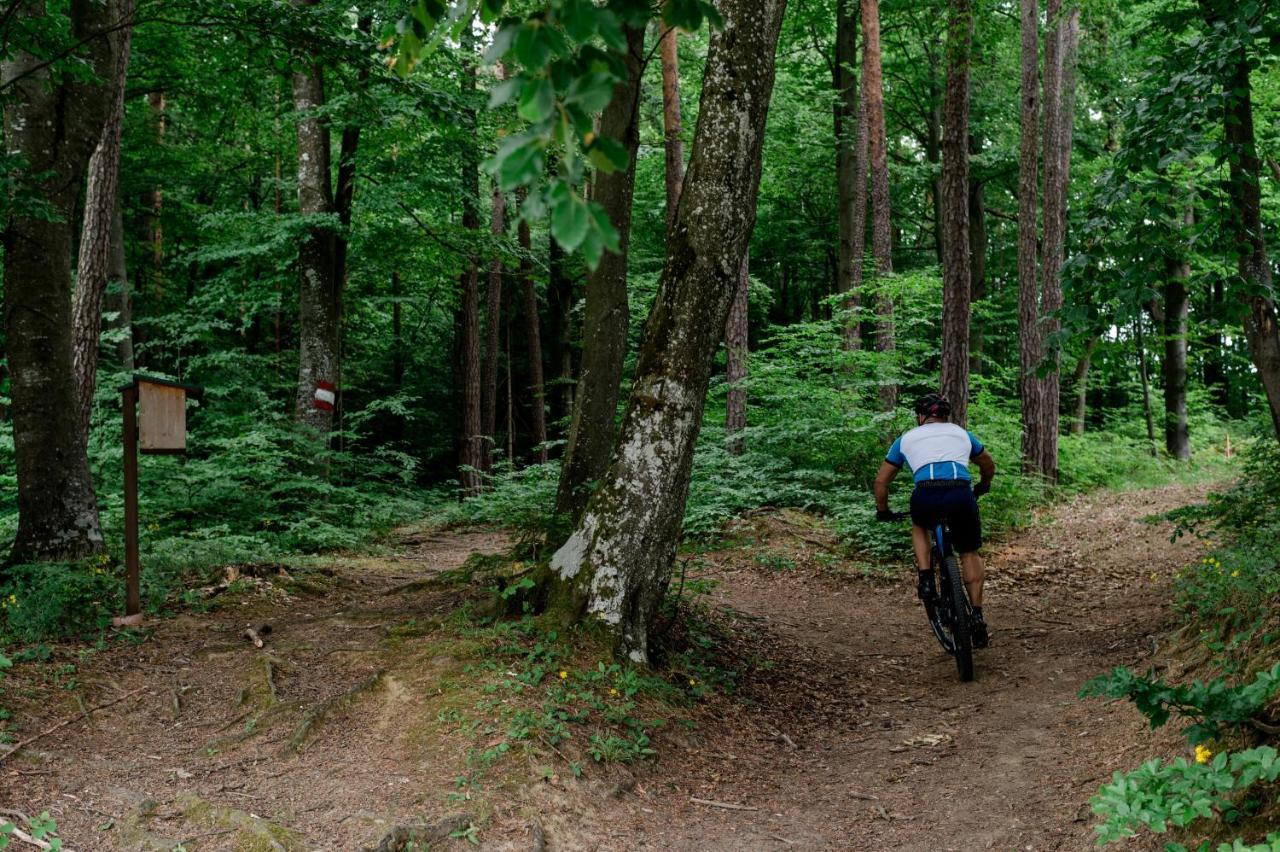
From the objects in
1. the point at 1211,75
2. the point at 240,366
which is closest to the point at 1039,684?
the point at 1211,75

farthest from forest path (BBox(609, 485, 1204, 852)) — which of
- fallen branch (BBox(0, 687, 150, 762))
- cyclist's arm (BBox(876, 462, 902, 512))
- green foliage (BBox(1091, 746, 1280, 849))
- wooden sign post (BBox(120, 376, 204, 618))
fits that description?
wooden sign post (BBox(120, 376, 204, 618))

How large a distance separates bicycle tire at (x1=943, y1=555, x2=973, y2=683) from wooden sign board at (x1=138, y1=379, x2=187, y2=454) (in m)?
5.98

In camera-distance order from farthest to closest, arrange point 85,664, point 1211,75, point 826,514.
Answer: point 826,514 < point 85,664 < point 1211,75

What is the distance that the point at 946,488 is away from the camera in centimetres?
635

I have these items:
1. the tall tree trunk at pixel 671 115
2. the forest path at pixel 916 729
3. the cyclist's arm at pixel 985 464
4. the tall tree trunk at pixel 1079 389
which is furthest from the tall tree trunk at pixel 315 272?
the tall tree trunk at pixel 1079 389

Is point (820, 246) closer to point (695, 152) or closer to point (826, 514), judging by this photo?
point (826, 514)

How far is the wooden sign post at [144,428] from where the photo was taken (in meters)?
6.71

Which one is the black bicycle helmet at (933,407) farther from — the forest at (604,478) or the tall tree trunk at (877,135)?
the tall tree trunk at (877,135)

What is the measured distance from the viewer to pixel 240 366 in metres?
15.8

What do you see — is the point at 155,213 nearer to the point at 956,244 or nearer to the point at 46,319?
the point at 46,319

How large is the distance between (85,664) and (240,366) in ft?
36.0

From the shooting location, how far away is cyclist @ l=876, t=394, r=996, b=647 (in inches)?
250

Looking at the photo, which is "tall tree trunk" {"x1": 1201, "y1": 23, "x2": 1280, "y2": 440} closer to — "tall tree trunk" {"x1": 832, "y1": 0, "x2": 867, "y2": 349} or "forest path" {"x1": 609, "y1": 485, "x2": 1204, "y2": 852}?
"forest path" {"x1": 609, "y1": 485, "x2": 1204, "y2": 852}

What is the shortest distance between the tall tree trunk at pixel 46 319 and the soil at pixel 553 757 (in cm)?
155
